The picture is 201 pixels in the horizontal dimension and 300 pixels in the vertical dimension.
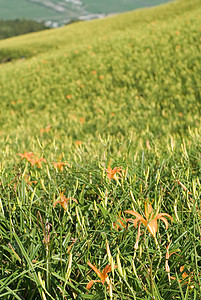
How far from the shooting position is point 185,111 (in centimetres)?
493

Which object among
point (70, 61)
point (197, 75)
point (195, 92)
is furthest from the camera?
point (70, 61)

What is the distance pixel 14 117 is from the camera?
6.53 m

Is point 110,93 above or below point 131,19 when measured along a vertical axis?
below

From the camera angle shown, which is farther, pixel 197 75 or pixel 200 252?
pixel 197 75

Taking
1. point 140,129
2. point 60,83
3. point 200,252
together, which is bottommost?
point 140,129

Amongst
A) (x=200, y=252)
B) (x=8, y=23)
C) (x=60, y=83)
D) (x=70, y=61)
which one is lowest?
(x=200, y=252)

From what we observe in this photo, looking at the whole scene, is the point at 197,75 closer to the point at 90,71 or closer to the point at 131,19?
the point at 90,71

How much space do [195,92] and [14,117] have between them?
13.9 feet

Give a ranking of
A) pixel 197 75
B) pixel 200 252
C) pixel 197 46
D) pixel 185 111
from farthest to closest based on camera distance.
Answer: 1. pixel 197 46
2. pixel 197 75
3. pixel 185 111
4. pixel 200 252

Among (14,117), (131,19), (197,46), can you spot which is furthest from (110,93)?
(131,19)

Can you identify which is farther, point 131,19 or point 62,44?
point 131,19

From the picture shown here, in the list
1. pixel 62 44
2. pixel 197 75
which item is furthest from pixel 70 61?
pixel 62 44

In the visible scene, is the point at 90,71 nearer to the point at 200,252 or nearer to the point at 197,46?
the point at 197,46

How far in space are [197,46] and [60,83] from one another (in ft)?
12.9
